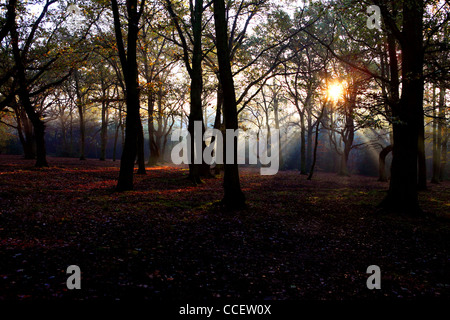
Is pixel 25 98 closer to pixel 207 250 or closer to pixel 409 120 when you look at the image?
pixel 207 250

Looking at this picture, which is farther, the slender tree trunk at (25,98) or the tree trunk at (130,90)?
the slender tree trunk at (25,98)

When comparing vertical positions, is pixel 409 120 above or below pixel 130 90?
below

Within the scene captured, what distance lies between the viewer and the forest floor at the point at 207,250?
4.89 metres

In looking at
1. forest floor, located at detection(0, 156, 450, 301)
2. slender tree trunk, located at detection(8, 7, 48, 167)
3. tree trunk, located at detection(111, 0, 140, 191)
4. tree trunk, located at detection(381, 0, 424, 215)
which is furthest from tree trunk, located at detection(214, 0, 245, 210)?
slender tree trunk, located at detection(8, 7, 48, 167)

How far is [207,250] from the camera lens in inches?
273

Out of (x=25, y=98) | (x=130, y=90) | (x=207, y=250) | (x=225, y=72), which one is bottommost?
(x=207, y=250)

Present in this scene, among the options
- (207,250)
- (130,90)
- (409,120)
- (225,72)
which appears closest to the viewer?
(207,250)

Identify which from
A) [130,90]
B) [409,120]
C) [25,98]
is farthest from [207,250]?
[25,98]

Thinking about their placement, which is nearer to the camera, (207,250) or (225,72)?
(207,250)

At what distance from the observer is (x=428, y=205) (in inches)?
534

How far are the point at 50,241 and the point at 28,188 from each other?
7834mm

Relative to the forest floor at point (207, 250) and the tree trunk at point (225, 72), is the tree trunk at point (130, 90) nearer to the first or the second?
the forest floor at point (207, 250)

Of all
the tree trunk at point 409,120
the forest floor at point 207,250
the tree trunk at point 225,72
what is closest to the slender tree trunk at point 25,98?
the forest floor at point 207,250

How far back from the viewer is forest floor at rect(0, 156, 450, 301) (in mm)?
4891
